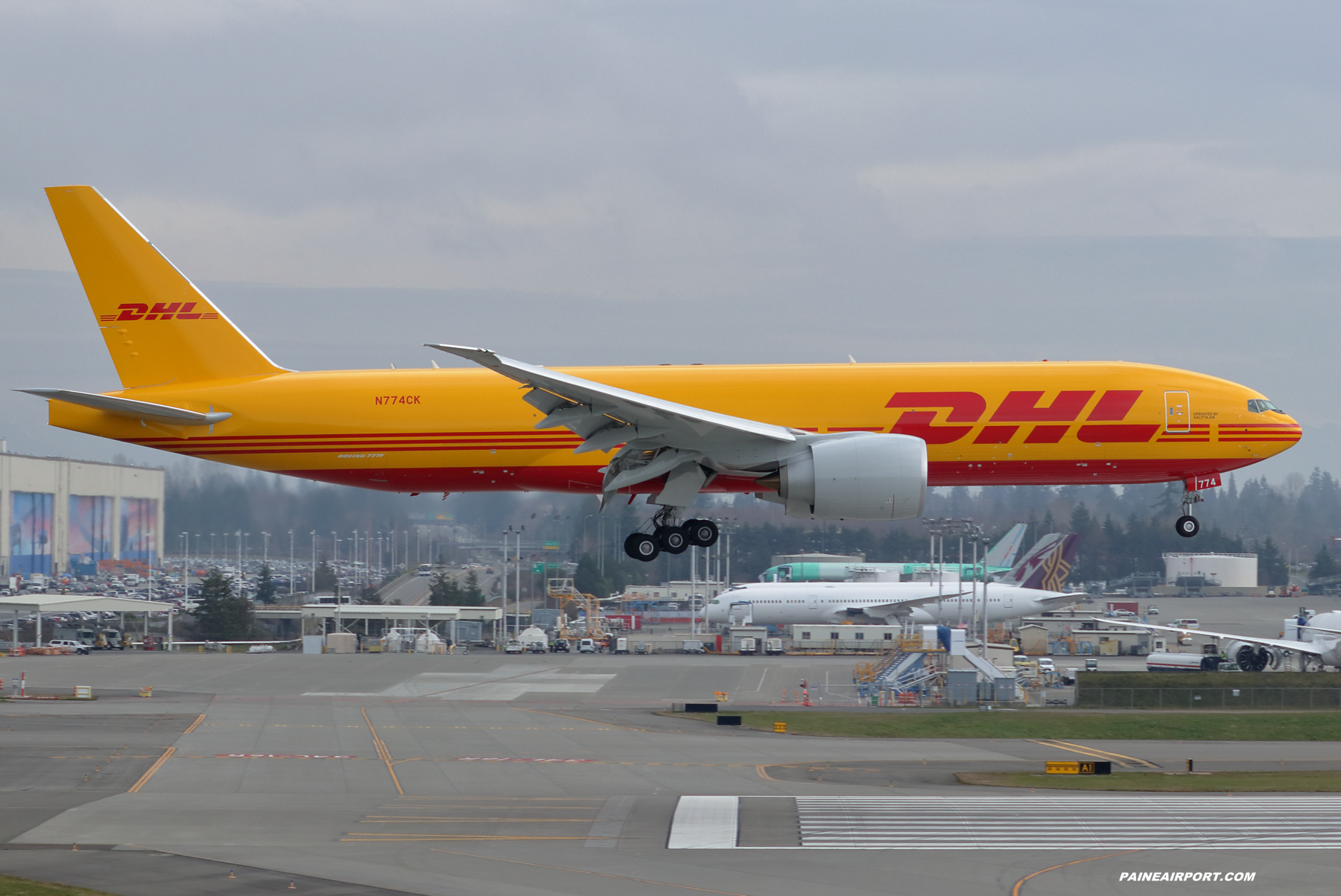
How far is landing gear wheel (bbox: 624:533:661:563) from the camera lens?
1529 inches

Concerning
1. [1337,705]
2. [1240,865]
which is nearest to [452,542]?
[1337,705]

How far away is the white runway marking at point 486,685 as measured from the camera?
249 ft

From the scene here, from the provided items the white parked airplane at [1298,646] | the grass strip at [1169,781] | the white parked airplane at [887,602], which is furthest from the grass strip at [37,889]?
the white parked airplane at [887,602]

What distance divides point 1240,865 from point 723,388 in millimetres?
17983

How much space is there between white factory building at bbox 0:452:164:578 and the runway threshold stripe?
11004 cm

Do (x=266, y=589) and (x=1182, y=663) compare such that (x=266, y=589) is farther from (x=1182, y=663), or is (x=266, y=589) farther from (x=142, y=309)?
(x=142, y=309)

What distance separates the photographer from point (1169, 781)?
155 feet

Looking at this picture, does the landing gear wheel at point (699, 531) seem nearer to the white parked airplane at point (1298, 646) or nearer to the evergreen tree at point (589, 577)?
the white parked airplane at point (1298, 646)

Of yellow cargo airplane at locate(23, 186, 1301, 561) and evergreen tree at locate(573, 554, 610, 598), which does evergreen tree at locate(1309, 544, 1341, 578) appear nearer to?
evergreen tree at locate(573, 554, 610, 598)

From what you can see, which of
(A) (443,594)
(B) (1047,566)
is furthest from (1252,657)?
(A) (443,594)

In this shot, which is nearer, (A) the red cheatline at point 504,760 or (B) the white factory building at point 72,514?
(A) the red cheatline at point 504,760

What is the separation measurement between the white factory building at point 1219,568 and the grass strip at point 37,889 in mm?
164991

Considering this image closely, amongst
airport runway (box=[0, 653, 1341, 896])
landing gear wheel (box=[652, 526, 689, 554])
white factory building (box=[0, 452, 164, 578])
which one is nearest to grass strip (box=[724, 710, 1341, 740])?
airport runway (box=[0, 653, 1341, 896])

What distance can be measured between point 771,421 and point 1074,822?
1480 cm
